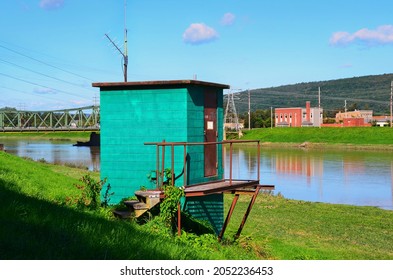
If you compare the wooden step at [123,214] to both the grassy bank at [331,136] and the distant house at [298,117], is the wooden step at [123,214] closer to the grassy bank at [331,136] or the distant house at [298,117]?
the grassy bank at [331,136]

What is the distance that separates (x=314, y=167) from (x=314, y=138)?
149 feet

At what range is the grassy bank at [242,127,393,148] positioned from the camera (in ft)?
262

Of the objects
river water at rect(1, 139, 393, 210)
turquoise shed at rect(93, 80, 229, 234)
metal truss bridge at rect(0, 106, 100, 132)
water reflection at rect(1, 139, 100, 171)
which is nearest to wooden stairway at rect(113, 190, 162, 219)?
turquoise shed at rect(93, 80, 229, 234)

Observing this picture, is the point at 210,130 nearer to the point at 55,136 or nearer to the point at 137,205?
the point at 137,205

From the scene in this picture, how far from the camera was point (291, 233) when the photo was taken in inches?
659

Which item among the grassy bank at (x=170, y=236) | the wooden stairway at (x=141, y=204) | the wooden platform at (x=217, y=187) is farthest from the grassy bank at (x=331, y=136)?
the wooden stairway at (x=141, y=204)

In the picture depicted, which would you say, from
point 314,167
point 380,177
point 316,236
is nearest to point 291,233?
point 316,236

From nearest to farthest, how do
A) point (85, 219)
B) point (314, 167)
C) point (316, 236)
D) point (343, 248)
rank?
point (85, 219) → point (343, 248) → point (316, 236) → point (314, 167)

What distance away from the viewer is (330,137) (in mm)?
86438

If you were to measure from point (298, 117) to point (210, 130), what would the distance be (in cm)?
13614

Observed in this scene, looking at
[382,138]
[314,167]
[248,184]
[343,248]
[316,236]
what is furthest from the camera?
[382,138]

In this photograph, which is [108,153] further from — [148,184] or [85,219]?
[85,219]

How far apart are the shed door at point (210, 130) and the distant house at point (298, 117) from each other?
132038 mm

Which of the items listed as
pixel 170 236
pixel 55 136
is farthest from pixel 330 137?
pixel 55 136
